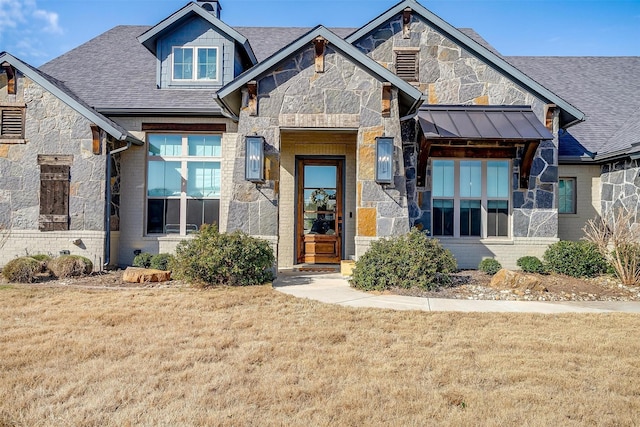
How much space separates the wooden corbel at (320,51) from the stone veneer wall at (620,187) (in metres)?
8.21

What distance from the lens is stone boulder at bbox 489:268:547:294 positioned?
8.86 metres

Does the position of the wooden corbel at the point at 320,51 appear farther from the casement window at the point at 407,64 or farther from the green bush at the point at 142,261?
the green bush at the point at 142,261

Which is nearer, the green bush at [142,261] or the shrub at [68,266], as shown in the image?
the shrub at [68,266]

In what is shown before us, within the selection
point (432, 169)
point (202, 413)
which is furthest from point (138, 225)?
point (202, 413)

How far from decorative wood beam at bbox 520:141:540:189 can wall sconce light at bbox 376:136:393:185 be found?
12.4ft

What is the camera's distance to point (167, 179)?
12.2 metres

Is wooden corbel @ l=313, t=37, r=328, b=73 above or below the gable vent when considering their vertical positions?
above

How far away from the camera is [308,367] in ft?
15.0

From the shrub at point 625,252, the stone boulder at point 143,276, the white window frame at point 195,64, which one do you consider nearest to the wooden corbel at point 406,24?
the white window frame at point 195,64

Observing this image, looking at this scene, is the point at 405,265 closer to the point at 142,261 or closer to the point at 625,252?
the point at 625,252

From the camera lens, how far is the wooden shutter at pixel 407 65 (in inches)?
485

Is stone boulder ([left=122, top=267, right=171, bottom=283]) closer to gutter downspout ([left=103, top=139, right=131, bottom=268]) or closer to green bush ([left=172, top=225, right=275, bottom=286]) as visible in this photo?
green bush ([left=172, top=225, right=275, bottom=286])

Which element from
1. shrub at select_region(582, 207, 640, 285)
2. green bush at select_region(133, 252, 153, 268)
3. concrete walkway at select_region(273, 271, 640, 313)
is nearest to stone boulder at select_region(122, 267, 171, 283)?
green bush at select_region(133, 252, 153, 268)

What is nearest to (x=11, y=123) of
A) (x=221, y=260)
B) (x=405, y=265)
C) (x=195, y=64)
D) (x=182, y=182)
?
(x=182, y=182)
